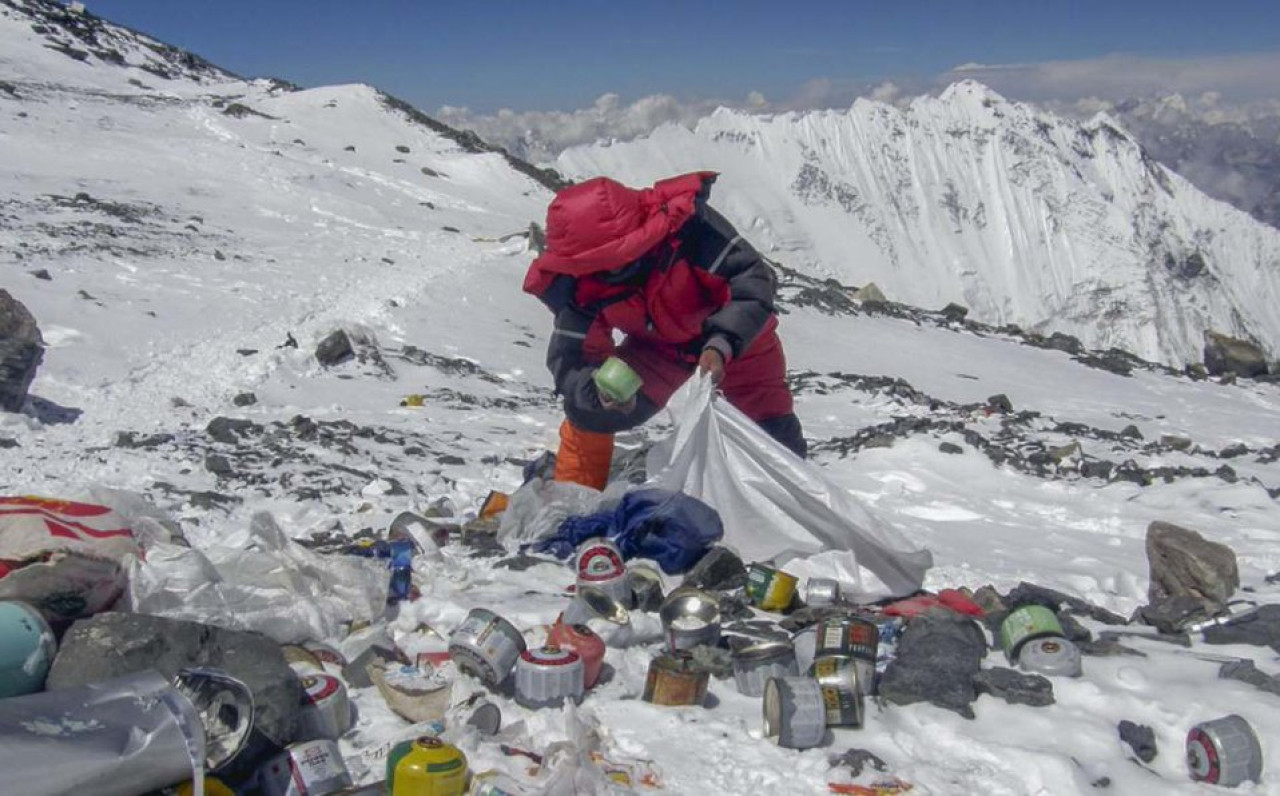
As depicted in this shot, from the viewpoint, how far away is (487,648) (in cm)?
357

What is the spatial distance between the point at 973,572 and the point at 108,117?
79.2 feet

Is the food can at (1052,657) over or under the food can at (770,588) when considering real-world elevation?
over

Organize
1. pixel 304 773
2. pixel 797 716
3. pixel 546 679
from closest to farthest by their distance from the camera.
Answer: pixel 304 773
pixel 797 716
pixel 546 679

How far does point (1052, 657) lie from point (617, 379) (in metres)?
2.45

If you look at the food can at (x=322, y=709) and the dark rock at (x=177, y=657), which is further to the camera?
the food can at (x=322, y=709)

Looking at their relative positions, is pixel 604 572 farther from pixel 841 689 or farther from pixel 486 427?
pixel 486 427

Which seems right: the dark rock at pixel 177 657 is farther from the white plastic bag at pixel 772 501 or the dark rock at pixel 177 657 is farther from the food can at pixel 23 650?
the white plastic bag at pixel 772 501

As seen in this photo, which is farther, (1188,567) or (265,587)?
(1188,567)

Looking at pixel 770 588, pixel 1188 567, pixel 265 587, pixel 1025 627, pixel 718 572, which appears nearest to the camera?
pixel 1025 627

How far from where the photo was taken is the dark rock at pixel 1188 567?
5.25 metres

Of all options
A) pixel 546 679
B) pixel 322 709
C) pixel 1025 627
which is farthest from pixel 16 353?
pixel 1025 627

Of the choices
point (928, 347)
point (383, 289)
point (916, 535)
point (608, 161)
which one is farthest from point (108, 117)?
point (608, 161)

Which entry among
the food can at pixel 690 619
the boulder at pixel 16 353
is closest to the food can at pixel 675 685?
the food can at pixel 690 619

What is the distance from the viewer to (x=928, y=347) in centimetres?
1839
